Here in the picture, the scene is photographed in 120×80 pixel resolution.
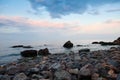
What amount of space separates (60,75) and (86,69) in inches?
42.6

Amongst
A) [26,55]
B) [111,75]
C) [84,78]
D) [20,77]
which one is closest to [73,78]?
[84,78]

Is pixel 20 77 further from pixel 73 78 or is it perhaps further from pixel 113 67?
pixel 113 67

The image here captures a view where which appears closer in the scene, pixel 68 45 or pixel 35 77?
pixel 35 77

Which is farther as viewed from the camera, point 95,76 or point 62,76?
point 95,76

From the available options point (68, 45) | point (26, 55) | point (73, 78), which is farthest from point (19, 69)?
point (68, 45)

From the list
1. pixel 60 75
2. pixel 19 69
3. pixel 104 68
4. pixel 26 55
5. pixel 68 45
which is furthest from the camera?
pixel 68 45

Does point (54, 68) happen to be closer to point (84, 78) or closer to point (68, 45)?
point (84, 78)

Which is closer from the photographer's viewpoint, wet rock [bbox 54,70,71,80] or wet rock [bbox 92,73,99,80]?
wet rock [bbox 54,70,71,80]

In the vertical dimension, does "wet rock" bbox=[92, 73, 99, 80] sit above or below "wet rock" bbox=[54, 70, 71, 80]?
below

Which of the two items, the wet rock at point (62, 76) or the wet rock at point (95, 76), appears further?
the wet rock at point (95, 76)

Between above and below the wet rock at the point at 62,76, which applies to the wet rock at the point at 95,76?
below

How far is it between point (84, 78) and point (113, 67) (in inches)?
63.8

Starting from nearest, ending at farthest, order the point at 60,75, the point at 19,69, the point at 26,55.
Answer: the point at 60,75 → the point at 19,69 → the point at 26,55

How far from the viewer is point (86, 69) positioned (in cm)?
840
